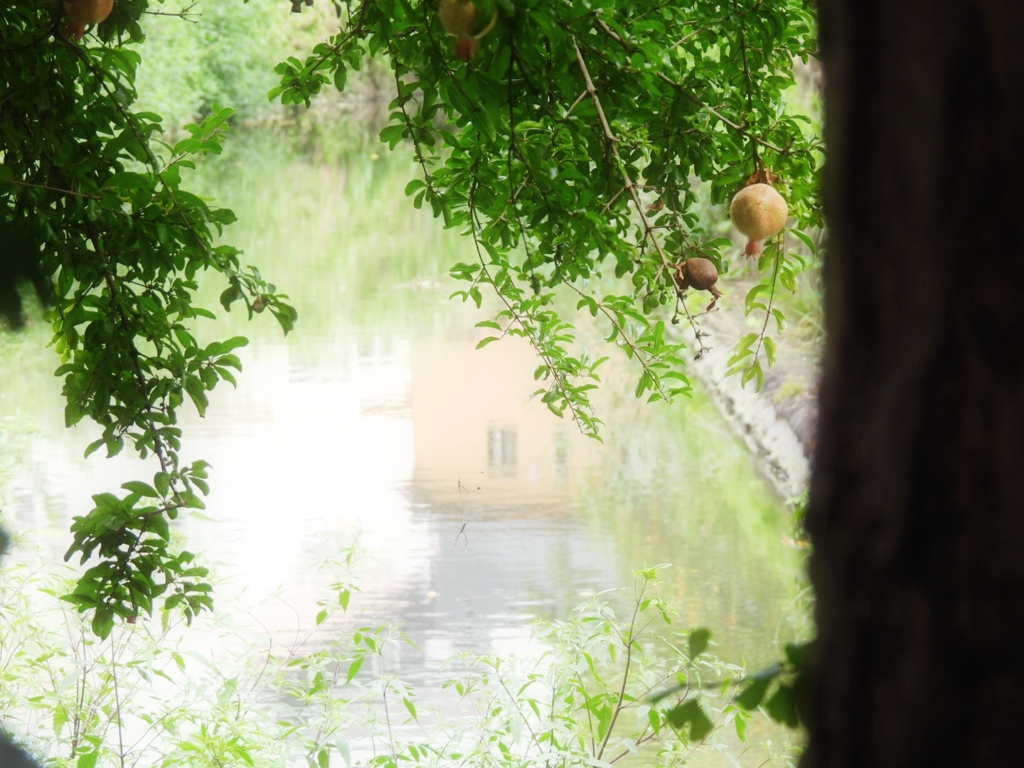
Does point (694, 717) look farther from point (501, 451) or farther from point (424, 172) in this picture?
point (501, 451)

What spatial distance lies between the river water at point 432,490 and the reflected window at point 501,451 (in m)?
0.02

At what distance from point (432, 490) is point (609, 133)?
3.99 m

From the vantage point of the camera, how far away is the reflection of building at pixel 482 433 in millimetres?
5566

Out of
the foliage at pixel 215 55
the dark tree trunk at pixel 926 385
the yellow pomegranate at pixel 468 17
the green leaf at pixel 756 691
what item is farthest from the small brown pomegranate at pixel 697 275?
the foliage at pixel 215 55

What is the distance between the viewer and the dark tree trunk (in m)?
0.42

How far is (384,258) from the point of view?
10.8 metres

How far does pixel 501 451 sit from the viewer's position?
6082mm

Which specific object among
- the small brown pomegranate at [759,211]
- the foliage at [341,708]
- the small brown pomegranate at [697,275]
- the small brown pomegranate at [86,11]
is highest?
the small brown pomegranate at [86,11]

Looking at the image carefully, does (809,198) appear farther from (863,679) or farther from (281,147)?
(281,147)

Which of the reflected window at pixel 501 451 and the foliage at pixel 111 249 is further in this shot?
the reflected window at pixel 501 451

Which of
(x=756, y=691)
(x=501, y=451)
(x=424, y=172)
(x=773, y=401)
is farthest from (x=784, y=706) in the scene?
(x=773, y=401)

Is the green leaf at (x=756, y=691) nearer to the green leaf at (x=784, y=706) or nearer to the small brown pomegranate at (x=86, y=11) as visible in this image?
the green leaf at (x=784, y=706)

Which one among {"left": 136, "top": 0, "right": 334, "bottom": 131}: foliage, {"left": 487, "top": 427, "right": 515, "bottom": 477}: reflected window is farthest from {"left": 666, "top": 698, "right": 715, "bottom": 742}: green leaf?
{"left": 136, "top": 0, "right": 334, "bottom": 131}: foliage

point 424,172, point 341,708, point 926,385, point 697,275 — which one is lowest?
point 341,708
